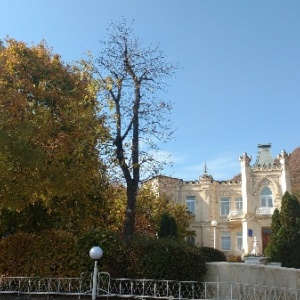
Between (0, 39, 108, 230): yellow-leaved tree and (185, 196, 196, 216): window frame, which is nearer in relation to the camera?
(0, 39, 108, 230): yellow-leaved tree

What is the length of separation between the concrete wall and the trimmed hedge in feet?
1.23

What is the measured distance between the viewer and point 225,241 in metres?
41.3

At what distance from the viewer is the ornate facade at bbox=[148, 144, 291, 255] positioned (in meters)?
38.9

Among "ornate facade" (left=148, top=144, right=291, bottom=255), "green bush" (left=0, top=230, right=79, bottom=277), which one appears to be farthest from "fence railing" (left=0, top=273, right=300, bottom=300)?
"ornate facade" (left=148, top=144, right=291, bottom=255)

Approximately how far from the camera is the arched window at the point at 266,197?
39.5 m

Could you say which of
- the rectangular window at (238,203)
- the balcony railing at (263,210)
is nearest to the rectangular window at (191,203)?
the rectangular window at (238,203)

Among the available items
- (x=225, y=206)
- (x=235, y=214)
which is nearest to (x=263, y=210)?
(x=235, y=214)

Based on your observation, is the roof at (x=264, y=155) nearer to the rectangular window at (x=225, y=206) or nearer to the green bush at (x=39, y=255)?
the rectangular window at (x=225, y=206)

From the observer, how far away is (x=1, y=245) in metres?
13.2

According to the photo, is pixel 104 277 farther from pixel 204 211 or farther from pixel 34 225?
pixel 204 211

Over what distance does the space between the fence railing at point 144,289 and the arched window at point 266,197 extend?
27.9m

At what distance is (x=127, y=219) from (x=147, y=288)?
480 centimetres

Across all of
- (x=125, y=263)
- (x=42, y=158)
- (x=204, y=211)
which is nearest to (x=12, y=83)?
(x=42, y=158)

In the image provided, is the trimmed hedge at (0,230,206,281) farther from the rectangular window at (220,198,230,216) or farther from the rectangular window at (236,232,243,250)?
the rectangular window at (220,198,230,216)
